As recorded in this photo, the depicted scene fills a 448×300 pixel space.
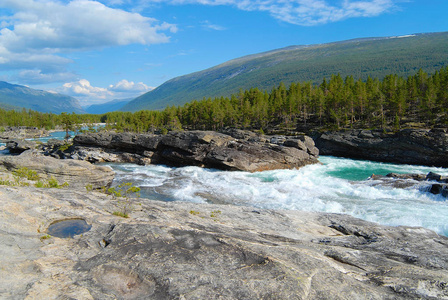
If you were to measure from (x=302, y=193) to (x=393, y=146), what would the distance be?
3655 cm

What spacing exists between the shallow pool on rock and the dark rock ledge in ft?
110

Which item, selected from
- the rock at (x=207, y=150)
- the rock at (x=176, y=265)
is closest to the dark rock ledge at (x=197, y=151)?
the rock at (x=207, y=150)

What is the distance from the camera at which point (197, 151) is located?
49250mm

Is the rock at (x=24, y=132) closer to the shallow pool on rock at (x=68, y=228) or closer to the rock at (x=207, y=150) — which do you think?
the rock at (x=207, y=150)

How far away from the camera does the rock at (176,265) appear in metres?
6.86

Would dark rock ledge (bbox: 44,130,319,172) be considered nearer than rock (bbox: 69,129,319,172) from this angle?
No

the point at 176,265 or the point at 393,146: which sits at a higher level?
the point at 176,265

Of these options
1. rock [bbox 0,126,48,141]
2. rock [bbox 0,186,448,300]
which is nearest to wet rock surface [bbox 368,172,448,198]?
rock [bbox 0,186,448,300]

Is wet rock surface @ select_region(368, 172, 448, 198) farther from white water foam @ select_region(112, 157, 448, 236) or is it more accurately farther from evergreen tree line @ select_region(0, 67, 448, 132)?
evergreen tree line @ select_region(0, 67, 448, 132)

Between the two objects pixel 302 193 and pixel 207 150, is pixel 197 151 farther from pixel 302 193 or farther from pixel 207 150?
pixel 302 193

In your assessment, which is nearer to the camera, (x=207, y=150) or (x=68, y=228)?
(x=68, y=228)

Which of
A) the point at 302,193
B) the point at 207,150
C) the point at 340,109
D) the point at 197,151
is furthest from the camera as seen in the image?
the point at 340,109

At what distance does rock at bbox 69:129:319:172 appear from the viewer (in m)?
45.8

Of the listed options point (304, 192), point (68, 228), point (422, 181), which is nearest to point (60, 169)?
point (68, 228)
